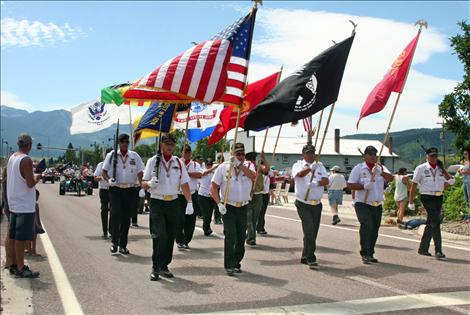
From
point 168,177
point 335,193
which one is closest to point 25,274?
point 168,177

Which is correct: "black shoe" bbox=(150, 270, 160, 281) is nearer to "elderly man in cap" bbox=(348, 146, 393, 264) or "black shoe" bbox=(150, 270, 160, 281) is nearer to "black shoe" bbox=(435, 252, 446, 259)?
"elderly man in cap" bbox=(348, 146, 393, 264)

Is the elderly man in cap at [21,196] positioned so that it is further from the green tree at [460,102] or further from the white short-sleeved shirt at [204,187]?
the green tree at [460,102]

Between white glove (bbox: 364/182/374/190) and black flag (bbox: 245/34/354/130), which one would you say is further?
white glove (bbox: 364/182/374/190)

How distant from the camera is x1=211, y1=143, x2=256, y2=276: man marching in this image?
8.26m

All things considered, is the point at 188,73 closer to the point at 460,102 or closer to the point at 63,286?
the point at 63,286

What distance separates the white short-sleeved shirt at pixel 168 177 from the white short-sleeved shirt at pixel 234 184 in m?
0.60

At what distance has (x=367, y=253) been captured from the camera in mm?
9195

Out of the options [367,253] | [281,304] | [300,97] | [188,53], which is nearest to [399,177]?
[367,253]

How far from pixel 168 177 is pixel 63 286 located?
6.84ft

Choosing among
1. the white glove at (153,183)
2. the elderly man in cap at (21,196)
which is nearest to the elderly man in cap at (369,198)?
the white glove at (153,183)

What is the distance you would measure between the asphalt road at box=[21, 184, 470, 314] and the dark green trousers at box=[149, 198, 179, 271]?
37 centimetres

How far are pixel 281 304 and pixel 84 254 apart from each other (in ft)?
16.0

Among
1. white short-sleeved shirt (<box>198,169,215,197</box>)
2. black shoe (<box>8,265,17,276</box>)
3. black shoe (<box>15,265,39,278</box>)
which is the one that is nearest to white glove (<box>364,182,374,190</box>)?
white short-sleeved shirt (<box>198,169,215,197</box>)

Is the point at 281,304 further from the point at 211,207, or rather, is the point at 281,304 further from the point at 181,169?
the point at 211,207
